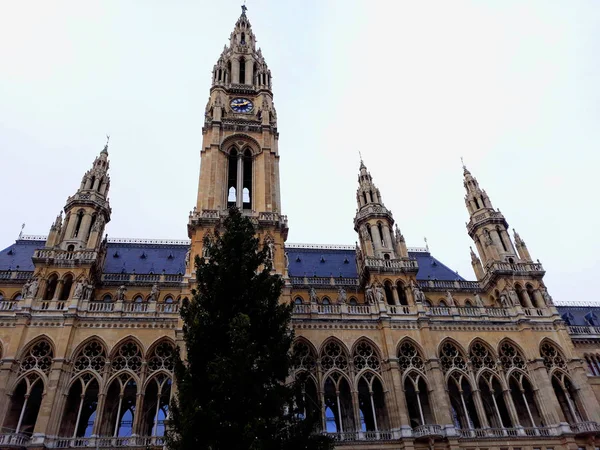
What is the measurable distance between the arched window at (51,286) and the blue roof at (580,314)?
42.6 metres

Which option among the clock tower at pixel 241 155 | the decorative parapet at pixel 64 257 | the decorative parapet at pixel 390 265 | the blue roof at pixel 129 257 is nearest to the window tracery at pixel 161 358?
the clock tower at pixel 241 155

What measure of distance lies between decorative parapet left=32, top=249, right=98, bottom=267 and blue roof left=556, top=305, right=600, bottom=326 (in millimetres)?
40766

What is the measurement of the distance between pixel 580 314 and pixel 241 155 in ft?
120

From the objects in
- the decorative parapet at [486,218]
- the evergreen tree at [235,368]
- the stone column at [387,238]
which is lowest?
the evergreen tree at [235,368]

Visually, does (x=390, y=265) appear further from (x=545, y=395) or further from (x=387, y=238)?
(x=545, y=395)

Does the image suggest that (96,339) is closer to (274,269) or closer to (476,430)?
(274,269)

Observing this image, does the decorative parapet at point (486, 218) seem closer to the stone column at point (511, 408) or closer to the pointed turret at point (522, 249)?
the pointed turret at point (522, 249)

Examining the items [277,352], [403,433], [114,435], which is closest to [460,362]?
[403,433]

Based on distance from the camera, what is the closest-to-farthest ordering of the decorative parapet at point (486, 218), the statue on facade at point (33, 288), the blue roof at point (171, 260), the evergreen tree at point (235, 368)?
the evergreen tree at point (235, 368) → the statue on facade at point (33, 288) → the blue roof at point (171, 260) → the decorative parapet at point (486, 218)

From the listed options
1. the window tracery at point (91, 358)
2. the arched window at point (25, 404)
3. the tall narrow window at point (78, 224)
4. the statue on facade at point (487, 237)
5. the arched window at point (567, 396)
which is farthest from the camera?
the statue on facade at point (487, 237)

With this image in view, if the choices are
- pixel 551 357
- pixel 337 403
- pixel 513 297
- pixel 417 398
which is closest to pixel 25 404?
pixel 337 403

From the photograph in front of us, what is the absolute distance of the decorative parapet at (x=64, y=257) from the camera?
3112 centimetres

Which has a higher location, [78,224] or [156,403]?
[78,224]

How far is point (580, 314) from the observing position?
44.2 metres
